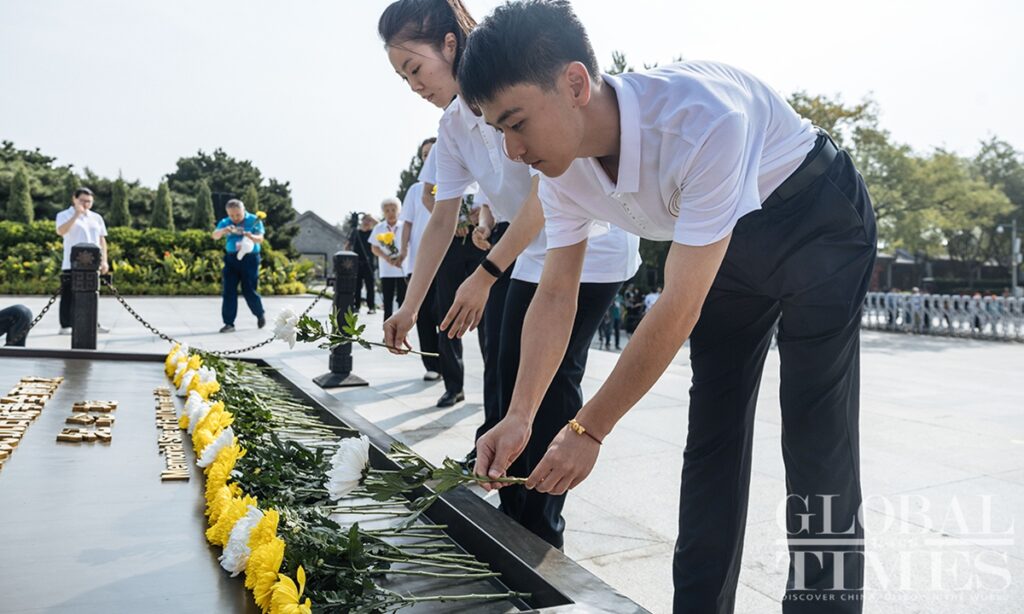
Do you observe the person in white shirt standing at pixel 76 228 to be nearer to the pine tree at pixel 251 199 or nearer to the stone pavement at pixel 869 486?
the stone pavement at pixel 869 486

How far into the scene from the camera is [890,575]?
2445 mm

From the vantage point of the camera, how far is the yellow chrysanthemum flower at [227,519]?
6.14ft

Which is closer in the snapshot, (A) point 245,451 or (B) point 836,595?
(B) point 836,595

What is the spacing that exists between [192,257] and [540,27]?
22.2 metres

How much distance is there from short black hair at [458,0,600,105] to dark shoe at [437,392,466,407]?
3.95 m

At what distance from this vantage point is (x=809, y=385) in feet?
6.15

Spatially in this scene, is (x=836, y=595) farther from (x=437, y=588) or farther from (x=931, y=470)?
(x=931, y=470)

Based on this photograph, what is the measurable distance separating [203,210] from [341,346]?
35227mm

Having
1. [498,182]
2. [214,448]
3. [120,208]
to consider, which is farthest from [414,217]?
[120,208]

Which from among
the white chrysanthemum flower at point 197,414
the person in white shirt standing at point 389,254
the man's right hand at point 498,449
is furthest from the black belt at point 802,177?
the person in white shirt standing at point 389,254

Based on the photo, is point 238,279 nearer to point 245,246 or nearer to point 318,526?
point 245,246

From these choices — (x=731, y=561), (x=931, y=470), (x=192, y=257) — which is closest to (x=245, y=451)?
(x=731, y=561)

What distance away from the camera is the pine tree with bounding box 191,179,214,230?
38.0 meters

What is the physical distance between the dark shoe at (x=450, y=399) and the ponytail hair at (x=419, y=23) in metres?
3.09
